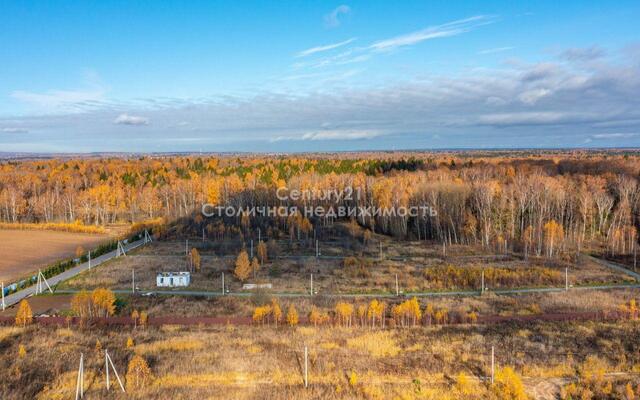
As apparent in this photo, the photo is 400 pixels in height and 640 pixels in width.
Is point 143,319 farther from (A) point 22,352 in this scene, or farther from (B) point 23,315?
(B) point 23,315

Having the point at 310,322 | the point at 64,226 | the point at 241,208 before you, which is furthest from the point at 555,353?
the point at 64,226

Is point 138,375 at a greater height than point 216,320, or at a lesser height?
greater

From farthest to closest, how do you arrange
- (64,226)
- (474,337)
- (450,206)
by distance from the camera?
1. (64,226)
2. (450,206)
3. (474,337)

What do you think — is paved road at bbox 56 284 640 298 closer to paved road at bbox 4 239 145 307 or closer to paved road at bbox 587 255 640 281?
paved road at bbox 4 239 145 307

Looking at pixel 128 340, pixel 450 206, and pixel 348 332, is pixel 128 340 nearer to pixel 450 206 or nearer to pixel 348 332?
pixel 348 332

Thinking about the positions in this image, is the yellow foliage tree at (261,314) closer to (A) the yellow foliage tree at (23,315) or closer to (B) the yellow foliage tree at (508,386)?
(A) the yellow foliage tree at (23,315)

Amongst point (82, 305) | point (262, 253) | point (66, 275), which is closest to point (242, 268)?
point (262, 253)

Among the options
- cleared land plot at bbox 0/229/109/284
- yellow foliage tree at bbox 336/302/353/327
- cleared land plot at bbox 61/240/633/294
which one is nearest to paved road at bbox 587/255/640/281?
cleared land plot at bbox 61/240/633/294
